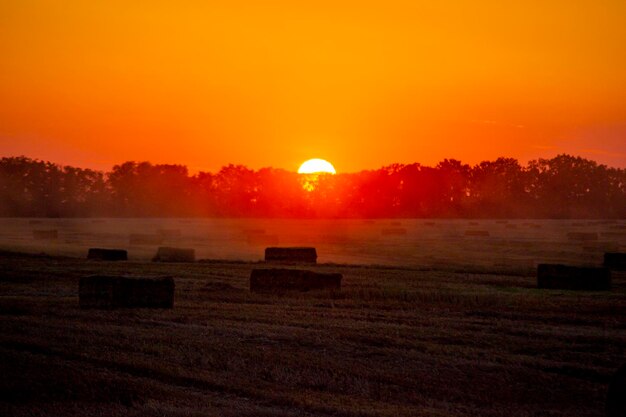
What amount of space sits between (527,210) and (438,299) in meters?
116

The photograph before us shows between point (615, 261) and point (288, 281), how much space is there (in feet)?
48.9

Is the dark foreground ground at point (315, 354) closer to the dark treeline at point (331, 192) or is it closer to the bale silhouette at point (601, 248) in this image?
the bale silhouette at point (601, 248)

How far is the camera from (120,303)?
18.0 metres

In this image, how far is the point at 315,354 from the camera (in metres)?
13.5

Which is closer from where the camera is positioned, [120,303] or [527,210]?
[120,303]

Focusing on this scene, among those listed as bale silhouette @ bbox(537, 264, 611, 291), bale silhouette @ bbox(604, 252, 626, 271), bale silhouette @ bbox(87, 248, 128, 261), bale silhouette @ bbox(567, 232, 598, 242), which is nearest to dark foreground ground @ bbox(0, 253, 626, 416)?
bale silhouette @ bbox(537, 264, 611, 291)

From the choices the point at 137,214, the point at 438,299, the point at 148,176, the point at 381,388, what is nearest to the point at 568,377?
the point at 381,388

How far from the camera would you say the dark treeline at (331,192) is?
130m

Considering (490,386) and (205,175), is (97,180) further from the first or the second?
(490,386)

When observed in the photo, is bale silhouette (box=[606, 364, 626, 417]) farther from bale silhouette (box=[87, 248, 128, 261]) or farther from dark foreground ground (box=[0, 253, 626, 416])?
bale silhouette (box=[87, 248, 128, 261])

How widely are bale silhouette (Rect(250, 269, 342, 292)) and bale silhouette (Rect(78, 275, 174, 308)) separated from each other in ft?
13.5

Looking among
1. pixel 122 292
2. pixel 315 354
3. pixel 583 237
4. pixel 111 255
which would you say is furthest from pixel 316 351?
pixel 583 237

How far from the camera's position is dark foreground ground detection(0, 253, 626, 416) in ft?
34.9

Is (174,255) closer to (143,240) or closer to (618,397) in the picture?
(143,240)
